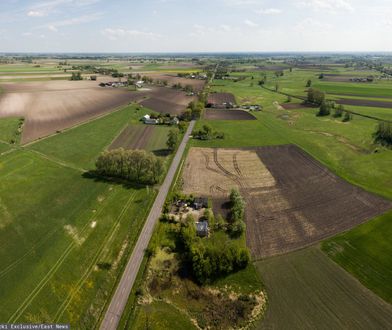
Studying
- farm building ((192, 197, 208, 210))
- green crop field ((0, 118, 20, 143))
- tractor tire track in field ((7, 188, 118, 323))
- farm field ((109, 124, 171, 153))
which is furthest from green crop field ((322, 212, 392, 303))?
green crop field ((0, 118, 20, 143))

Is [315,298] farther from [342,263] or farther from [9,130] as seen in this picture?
[9,130]

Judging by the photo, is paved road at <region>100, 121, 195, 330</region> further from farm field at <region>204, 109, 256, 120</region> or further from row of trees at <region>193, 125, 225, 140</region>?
farm field at <region>204, 109, 256, 120</region>

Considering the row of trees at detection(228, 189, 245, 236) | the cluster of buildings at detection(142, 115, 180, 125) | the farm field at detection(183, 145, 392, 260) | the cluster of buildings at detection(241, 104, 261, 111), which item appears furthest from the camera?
the cluster of buildings at detection(241, 104, 261, 111)

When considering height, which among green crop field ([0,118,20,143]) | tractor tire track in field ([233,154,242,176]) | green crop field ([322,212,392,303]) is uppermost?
green crop field ([0,118,20,143])

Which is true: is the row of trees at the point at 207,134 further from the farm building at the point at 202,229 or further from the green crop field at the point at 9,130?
the green crop field at the point at 9,130

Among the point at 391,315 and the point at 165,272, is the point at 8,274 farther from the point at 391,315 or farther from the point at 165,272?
the point at 391,315

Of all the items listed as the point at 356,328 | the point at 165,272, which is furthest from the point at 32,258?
the point at 356,328
